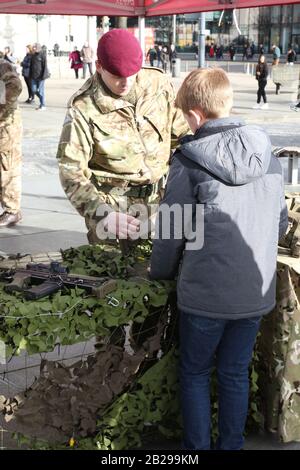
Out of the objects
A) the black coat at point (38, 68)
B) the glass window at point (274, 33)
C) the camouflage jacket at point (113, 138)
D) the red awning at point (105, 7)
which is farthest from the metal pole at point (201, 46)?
the glass window at point (274, 33)

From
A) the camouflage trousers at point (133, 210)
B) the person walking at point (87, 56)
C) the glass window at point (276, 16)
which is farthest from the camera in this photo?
the glass window at point (276, 16)

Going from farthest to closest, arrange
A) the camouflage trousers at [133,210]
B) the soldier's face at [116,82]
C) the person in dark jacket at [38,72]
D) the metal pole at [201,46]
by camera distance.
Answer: the person in dark jacket at [38,72] < the metal pole at [201,46] < the camouflage trousers at [133,210] < the soldier's face at [116,82]

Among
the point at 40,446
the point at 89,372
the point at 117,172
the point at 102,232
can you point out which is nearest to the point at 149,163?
the point at 117,172

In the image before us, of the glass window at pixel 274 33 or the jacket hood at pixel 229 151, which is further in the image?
the glass window at pixel 274 33

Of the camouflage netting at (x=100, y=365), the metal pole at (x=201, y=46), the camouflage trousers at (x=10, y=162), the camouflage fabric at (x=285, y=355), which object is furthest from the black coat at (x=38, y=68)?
the camouflage fabric at (x=285, y=355)

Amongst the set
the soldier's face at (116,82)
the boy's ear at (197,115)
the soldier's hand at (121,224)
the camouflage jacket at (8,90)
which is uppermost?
the soldier's face at (116,82)

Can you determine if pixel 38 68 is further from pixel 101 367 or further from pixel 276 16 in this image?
pixel 276 16

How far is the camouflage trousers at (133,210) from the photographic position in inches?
131

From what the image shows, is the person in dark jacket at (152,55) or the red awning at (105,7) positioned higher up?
the red awning at (105,7)

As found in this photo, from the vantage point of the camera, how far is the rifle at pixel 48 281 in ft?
9.02

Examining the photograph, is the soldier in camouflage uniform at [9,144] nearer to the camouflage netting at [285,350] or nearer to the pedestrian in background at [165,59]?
the camouflage netting at [285,350]

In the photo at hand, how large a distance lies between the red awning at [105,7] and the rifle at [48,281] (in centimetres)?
298

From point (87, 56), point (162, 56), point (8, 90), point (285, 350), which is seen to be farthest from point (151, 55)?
point (285, 350)

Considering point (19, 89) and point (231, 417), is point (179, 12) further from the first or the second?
point (231, 417)
